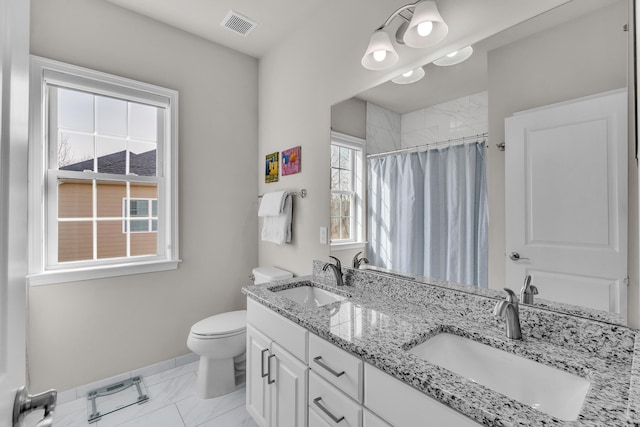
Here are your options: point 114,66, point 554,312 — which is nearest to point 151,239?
point 114,66

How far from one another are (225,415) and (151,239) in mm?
1364

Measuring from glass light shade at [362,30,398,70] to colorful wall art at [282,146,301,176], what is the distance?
2.84 feet

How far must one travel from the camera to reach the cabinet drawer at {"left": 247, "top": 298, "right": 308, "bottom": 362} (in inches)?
47.6

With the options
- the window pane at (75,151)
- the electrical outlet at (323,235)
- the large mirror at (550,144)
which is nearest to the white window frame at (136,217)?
the window pane at (75,151)

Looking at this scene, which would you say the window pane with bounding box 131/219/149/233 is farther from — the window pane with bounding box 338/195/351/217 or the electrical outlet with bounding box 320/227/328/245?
the window pane with bounding box 338/195/351/217

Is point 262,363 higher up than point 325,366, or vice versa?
point 325,366

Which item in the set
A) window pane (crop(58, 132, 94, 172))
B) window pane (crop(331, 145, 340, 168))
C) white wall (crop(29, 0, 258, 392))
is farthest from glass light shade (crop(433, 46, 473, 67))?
window pane (crop(58, 132, 94, 172))

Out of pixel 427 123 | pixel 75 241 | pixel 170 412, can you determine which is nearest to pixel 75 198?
pixel 75 241

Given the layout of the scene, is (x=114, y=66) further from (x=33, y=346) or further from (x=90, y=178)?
(x=33, y=346)

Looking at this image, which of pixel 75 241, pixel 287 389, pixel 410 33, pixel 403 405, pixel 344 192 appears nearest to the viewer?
pixel 403 405

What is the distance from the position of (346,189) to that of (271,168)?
0.95m

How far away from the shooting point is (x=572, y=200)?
99 centimetres

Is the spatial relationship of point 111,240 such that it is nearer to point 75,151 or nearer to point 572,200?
point 75,151

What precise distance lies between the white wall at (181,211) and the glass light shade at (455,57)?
180 cm
